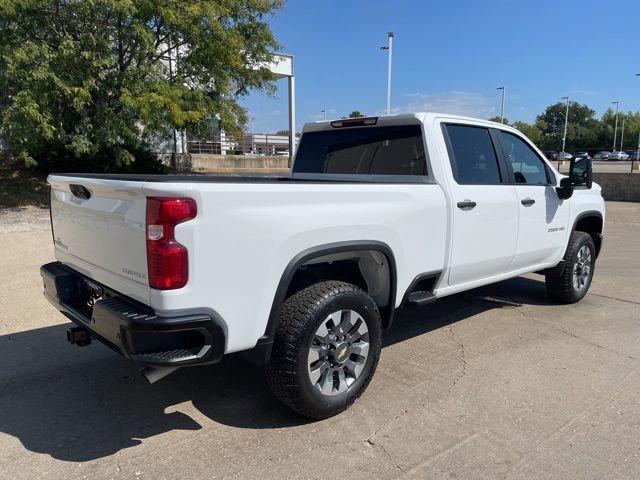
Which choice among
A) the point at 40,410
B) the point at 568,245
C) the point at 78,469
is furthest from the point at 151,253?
the point at 568,245

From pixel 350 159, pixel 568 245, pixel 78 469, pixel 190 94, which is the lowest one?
pixel 78 469

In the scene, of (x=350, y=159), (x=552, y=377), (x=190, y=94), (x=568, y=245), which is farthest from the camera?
(x=190, y=94)

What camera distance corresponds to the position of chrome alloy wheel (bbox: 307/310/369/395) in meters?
3.11

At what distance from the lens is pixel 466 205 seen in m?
3.98

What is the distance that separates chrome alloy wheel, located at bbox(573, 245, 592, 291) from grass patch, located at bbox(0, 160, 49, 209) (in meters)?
11.6

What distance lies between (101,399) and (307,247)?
185 centimetres

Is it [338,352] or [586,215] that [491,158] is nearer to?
[586,215]

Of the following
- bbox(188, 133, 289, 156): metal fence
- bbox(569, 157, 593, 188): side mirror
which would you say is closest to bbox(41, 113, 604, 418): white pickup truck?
bbox(569, 157, 593, 188): side mirror

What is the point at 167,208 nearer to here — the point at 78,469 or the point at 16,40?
the point at 78,469

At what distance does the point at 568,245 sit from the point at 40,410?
5.11m

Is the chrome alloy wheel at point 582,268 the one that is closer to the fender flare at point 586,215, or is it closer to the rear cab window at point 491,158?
the fender flare at point 586,215

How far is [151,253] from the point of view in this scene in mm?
2486

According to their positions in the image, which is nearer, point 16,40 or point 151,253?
point 151,253

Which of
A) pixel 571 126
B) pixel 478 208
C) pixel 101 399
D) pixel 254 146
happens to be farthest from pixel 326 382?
pixel 571 126
